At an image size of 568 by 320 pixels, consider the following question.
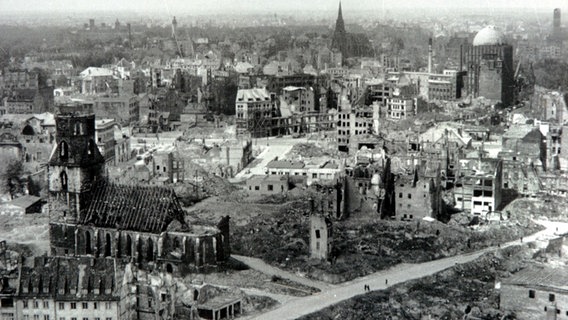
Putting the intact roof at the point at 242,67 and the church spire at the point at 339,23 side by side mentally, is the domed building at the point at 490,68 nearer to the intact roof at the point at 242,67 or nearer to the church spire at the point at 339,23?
the church spire at the point at 339,23

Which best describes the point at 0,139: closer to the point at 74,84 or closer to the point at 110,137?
the point at 110,137

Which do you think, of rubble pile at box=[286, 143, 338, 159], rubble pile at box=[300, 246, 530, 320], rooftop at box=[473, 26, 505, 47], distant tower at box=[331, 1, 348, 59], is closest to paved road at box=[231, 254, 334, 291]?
rubble pile at box=[300, 246, 530, 320]

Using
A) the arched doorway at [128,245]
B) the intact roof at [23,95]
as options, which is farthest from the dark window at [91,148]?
the intact roof at [23,95]

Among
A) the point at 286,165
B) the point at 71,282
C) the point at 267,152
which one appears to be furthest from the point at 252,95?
the point at 71,282

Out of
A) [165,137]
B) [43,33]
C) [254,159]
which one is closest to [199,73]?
[43,33]

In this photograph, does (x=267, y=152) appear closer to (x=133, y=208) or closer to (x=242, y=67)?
(x=133, y=208)

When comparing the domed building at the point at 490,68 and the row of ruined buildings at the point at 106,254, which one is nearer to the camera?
the row of ruined buildings at the point at 106,254

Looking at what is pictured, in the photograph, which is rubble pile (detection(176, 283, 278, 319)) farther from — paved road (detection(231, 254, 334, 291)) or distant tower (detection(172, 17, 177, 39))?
distant tower (detection(172, 17, 177, 39))
